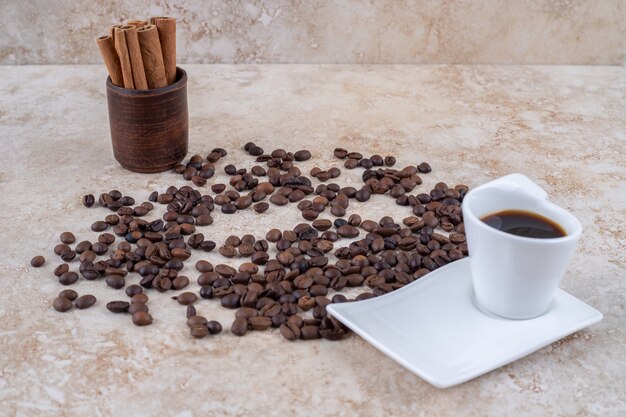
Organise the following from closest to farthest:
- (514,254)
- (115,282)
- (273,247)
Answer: (514,254) → (115,282) → (273,247)

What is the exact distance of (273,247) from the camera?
146cm

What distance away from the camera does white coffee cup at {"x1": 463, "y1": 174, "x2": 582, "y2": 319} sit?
1.10 meters

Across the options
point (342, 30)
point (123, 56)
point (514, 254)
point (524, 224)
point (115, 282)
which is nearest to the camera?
point (514, 254)

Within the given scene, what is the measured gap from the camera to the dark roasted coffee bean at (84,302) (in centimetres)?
125

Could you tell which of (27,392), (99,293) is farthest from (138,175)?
(27,392)

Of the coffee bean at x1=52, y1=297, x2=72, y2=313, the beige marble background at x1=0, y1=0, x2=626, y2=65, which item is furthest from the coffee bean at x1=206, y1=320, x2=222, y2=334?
the beige marble background at x1=0, y1=0, x2=626, y2=65

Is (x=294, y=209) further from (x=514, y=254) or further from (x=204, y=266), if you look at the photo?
(x=514, y=254)

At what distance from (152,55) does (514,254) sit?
0.86 meters

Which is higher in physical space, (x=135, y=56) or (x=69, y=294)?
(x=135, y=56)

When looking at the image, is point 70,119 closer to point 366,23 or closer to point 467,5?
point 366,23

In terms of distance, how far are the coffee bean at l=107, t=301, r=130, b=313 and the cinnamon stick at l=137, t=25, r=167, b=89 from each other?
55cm

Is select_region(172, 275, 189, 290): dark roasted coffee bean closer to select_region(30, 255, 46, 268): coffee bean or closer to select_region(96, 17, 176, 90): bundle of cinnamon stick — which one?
select_region(30, 255, 46, 268): coffee bean

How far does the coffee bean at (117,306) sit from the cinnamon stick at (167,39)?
0.58m

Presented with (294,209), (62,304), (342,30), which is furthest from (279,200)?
(342,30)
